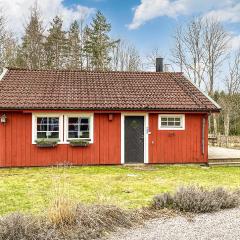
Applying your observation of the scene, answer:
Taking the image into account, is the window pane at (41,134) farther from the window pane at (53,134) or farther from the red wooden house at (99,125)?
the window pane at (53,134)

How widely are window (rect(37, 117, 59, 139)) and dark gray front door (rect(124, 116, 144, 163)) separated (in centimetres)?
275

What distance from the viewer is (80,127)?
1429 centimetres

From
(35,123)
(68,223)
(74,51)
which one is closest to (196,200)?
(68,223)

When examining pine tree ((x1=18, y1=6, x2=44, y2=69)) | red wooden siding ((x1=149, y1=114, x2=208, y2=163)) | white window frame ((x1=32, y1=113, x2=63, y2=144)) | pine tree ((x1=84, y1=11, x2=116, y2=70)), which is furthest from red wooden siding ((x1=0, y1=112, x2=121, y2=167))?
pine tree ((x1=84, y1=11, x2=116, y2=70))

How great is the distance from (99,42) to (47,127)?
811 inches

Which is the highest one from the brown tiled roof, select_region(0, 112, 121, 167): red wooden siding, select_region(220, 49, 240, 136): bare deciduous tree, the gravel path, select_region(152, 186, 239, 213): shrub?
select_region(220, 49, 240, 136): bare deciduous tree

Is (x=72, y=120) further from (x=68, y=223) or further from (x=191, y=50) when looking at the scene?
(x=191, y=50)

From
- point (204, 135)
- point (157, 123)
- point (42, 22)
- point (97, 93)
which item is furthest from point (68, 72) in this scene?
point (42, 22)

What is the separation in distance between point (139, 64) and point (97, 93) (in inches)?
817

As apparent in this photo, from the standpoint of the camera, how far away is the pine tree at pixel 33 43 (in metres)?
29.8

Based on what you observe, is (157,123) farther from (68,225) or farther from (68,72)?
(68,225)

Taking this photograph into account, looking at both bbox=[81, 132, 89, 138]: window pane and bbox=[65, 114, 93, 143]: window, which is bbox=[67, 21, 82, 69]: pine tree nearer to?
bbox=[65, 114, 93, 143]: window

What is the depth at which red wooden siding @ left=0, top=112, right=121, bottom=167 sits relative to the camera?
13.8 m

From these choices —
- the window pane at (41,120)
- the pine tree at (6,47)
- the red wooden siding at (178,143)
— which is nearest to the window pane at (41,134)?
the window pane at (41,120)
